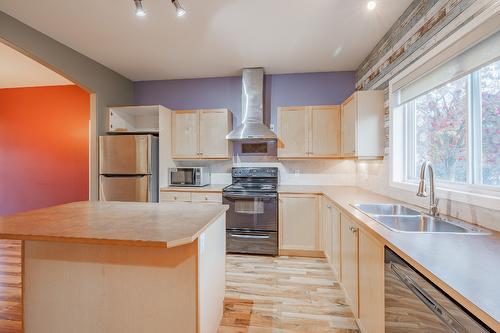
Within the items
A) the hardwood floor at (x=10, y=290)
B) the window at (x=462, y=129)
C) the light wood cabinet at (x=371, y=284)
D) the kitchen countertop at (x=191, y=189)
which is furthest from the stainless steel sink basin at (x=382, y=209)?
the hardwood floor at (x=10, y=290)

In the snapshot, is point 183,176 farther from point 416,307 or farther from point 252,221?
point 416,307

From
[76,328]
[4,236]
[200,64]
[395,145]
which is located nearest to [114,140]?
[200,64]

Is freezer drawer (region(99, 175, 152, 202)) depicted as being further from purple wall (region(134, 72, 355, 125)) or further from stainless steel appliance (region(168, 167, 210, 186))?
purple wall (region(134, 72, 355, 125))

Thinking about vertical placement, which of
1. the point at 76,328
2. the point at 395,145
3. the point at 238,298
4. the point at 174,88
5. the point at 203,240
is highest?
the point at 174,88

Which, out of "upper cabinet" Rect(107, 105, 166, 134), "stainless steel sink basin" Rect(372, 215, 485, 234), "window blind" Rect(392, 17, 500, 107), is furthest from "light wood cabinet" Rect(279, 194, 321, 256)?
"upper cabinet" Rect(107, 105, 166, 134)

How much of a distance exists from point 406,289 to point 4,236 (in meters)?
2.00

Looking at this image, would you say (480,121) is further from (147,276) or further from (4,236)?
(4,236)

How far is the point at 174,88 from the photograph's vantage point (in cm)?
392

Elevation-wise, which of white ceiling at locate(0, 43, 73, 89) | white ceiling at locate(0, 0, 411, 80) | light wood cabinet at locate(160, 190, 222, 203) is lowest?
light wood cabinet at locate(160, 190, 222, 203)

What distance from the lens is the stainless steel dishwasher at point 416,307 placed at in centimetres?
74

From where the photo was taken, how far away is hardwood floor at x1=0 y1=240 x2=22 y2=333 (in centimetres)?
181

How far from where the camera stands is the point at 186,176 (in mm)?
3469

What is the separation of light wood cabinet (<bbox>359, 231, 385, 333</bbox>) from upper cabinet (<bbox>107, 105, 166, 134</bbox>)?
3.04m

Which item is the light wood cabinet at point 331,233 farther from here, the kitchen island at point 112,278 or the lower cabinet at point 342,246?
the kitchen island at point 112,278
